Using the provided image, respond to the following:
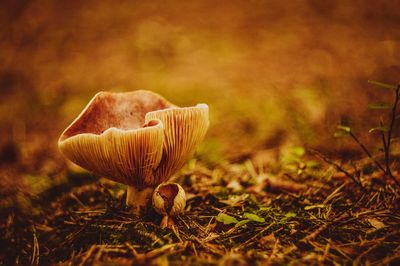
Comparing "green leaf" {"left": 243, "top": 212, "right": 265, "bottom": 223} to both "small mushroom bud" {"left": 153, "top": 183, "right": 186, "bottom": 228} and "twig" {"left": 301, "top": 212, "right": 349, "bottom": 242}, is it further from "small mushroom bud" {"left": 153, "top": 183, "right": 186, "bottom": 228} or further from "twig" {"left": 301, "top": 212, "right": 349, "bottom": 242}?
"small mushroom bud" {"left": 153, "top": 183, "right": 186, "bottom": 228}

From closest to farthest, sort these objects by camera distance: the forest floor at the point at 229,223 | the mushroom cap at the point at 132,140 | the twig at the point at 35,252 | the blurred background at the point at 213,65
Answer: the forest floor at the point at 229,223 → the mushroom cap at the point at 132,140 → the twig at the point at 35,252 → the blurred background at the point at 213,65

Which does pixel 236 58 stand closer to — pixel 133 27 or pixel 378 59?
pixel 378 59

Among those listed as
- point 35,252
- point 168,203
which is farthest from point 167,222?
point 35,252

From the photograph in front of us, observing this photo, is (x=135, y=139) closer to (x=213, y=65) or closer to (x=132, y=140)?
(x=132, y=140)

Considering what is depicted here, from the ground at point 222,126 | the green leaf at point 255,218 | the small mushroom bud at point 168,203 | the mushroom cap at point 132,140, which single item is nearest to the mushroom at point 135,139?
the mushroom cap at point 132,140

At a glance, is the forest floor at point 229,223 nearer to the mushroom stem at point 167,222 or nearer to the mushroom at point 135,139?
the mushroom stem at point 167,222

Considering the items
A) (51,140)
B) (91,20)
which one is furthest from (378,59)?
(91,20)

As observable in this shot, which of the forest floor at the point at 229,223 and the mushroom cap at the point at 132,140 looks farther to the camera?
the mushroom cap at the point at 132,140
